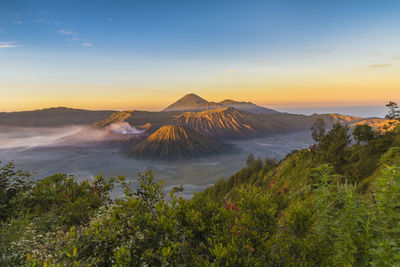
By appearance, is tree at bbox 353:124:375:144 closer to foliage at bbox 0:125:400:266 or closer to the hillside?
the hillside

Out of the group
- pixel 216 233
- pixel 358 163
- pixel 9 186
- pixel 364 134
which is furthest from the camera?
pixel 364 134

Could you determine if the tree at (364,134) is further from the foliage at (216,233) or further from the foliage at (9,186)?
the foliage at (9,186)

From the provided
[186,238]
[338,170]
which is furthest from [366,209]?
[338,170]

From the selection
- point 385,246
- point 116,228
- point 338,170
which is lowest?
point 338,170

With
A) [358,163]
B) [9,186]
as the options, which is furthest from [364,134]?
[9,186]

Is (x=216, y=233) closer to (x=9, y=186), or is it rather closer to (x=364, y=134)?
(x=9, y=186)

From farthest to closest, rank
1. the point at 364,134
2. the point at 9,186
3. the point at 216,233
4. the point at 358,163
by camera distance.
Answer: the point at 364,134, the point at 358,163, the point at 9,186, the point at 216,233

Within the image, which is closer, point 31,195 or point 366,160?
point 31,195

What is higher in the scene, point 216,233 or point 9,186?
point 216,233

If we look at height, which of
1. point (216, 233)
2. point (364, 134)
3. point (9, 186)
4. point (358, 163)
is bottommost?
point (358, 163)

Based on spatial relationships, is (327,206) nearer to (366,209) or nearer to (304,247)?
(366,209)

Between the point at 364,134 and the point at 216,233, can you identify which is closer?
the point at 216,233

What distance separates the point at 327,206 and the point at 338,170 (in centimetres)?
2103

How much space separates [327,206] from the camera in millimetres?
4164
